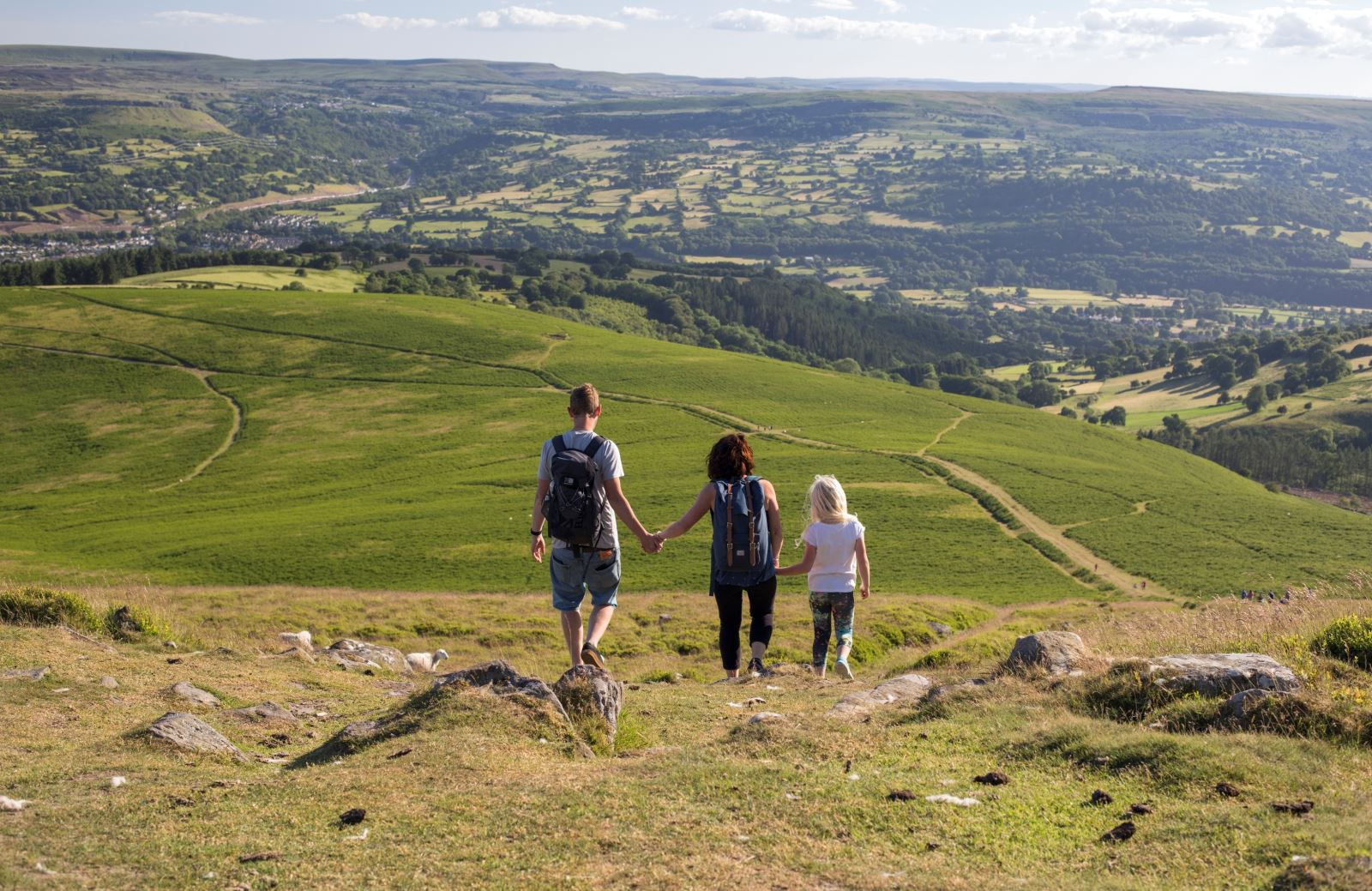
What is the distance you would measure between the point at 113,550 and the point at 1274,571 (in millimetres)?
76212

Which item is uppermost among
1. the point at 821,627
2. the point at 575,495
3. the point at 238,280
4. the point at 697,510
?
the point at 575,495

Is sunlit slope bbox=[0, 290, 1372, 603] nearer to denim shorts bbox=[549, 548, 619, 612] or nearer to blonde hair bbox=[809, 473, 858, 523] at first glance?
blonde hair bbox=[809, 473, 858, 523]

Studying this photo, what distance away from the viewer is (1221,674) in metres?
14.2

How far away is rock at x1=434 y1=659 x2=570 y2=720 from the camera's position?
1446 cm

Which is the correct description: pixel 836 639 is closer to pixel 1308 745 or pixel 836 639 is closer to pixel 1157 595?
pixel 1308 745

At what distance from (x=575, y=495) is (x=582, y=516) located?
0.36 meters

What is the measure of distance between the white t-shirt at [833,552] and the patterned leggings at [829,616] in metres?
0.18

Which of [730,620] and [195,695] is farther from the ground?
[730,620]

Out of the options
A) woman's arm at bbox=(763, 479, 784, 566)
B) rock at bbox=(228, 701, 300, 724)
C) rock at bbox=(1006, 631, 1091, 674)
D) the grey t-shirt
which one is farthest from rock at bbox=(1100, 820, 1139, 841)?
rock at bbox=(228, 701, 300, 724)

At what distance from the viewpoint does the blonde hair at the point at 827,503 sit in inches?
701

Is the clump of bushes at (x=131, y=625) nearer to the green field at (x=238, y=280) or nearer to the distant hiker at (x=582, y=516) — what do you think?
the distant hiker at (x=582, y=516)

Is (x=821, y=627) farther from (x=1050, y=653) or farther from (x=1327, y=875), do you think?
(x=1327, y=875)

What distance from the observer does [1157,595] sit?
67.1m

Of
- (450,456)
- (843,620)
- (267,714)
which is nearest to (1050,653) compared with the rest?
(843,620)
